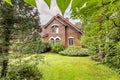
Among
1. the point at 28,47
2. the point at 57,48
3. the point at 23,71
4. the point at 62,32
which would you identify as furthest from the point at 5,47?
the point at 62,32

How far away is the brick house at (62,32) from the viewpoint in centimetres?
2219

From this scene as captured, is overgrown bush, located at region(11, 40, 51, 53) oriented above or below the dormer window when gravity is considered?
below

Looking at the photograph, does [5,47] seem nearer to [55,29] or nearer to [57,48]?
[57,48]

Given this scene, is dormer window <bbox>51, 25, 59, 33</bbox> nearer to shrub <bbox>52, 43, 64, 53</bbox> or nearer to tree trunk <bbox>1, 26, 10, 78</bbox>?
shrub <bbox>52, 43, 64, 53</bbox>

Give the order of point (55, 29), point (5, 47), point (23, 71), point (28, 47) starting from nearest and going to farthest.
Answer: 1. point (5, 47)
2. point (23, 71)
3. point (28, 47)
4. point (55, 29)

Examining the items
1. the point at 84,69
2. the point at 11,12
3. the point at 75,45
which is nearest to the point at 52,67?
Result: the point at 84,69

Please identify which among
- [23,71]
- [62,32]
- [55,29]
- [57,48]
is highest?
[55,29]

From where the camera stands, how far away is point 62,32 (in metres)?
22.6

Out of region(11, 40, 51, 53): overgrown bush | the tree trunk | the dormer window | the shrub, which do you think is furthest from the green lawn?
the dormer window

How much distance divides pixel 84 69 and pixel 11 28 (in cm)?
578

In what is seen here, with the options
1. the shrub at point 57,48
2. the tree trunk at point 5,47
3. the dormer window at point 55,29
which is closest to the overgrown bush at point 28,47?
the tree trunk at point 5,47

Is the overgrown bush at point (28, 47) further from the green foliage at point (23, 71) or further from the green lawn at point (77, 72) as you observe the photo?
the green lawn at point (77, 72)

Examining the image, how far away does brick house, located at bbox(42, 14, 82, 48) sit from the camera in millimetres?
22188

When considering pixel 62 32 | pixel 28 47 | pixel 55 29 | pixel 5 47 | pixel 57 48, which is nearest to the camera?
pixel 5 47
